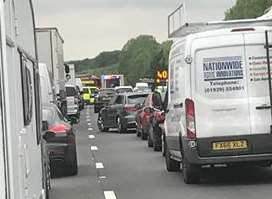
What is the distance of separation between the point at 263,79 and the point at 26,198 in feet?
26.1

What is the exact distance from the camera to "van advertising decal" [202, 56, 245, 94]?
12.7 m

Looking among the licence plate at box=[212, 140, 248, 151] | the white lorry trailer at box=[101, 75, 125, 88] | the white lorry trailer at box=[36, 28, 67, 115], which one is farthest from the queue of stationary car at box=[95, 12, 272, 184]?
the white lorry trailer at box=[101, 75, 125, 88]

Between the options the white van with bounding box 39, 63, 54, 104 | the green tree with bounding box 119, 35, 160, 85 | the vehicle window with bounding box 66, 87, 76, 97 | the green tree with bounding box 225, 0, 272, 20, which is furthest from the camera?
the green tree with bounding box 119, 35, 160, 85

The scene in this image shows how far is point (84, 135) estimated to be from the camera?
30859 millimetres

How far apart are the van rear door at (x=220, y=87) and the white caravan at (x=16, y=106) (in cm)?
571

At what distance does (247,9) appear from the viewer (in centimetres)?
6775

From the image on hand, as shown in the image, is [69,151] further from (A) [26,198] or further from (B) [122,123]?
(B) [122,123]

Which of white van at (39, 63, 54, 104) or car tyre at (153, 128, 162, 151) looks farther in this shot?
car tyre at (153, 128, 162, 151)

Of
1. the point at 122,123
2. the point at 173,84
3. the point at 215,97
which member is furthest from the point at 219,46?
the point at 122,123

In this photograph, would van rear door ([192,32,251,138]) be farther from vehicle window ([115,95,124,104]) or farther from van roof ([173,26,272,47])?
vehicle window ([115,95,124,104])

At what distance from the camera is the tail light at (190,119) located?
1257 cm

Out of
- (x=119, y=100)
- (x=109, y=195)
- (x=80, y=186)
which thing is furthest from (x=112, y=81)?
(x=109, y=195)

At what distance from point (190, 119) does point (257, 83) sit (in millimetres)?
1306

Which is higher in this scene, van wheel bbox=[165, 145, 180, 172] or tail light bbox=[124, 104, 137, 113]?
tail light bbox=[124, 104, 137, 113]
